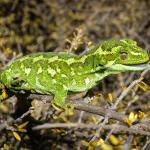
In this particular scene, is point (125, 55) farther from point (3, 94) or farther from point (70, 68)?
point (3, 94)

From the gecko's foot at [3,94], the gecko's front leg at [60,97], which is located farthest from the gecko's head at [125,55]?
the gecko's foot at [3,94]

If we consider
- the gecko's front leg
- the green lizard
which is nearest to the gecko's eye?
the green lizard

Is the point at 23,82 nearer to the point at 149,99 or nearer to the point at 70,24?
the point at 149,99

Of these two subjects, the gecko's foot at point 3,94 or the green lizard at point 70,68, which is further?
the gecko's foot at point 3,94

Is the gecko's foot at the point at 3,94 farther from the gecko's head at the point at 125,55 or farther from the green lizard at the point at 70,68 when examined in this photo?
the gecko's head at the point at 125,55

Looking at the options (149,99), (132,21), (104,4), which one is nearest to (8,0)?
(104,4)

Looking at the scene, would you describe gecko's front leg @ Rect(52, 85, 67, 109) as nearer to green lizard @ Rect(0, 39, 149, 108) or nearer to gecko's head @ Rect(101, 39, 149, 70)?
green lizard @ Rect(0, 39, 149, 108)

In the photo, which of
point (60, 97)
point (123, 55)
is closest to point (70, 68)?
point (60, 97)


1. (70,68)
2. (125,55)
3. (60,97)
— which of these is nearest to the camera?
(125,55)
